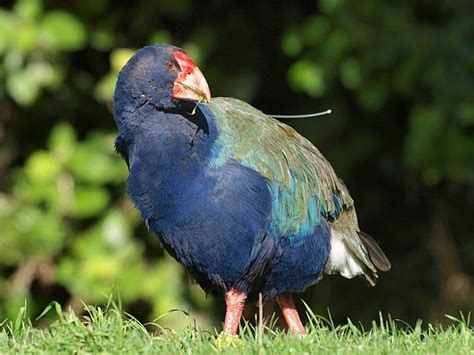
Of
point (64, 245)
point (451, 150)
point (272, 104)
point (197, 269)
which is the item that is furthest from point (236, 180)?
point (272, 104)

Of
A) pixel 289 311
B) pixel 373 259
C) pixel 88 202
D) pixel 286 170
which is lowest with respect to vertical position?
pixel 88 202

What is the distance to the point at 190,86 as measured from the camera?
382 cm

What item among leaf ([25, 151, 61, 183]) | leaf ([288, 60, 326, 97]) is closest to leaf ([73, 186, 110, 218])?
leaf ([25, 151, 61, 183])

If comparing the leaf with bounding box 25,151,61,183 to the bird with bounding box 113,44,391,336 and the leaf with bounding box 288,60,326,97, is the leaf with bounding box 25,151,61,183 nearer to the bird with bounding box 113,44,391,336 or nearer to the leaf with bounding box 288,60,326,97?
the leaf with bounding box 288,60,326,97

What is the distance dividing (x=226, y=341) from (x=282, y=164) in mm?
845

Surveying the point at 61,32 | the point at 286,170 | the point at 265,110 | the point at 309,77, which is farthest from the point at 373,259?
the point at 265,110

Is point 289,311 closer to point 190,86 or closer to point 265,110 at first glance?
point 190,86

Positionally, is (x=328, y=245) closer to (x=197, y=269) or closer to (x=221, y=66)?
(x=197, y=269)

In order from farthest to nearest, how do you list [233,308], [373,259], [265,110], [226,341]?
[265,110], [373,259], [233,308], [226,341]

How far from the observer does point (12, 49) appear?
19.9 ft

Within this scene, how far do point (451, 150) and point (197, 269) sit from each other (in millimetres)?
2385

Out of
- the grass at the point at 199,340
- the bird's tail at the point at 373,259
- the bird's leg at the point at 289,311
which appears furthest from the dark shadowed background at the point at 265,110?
the grass at the point at 199,340

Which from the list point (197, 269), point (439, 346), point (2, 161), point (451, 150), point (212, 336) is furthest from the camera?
point (2, 161)

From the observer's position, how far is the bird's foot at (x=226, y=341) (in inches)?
129
